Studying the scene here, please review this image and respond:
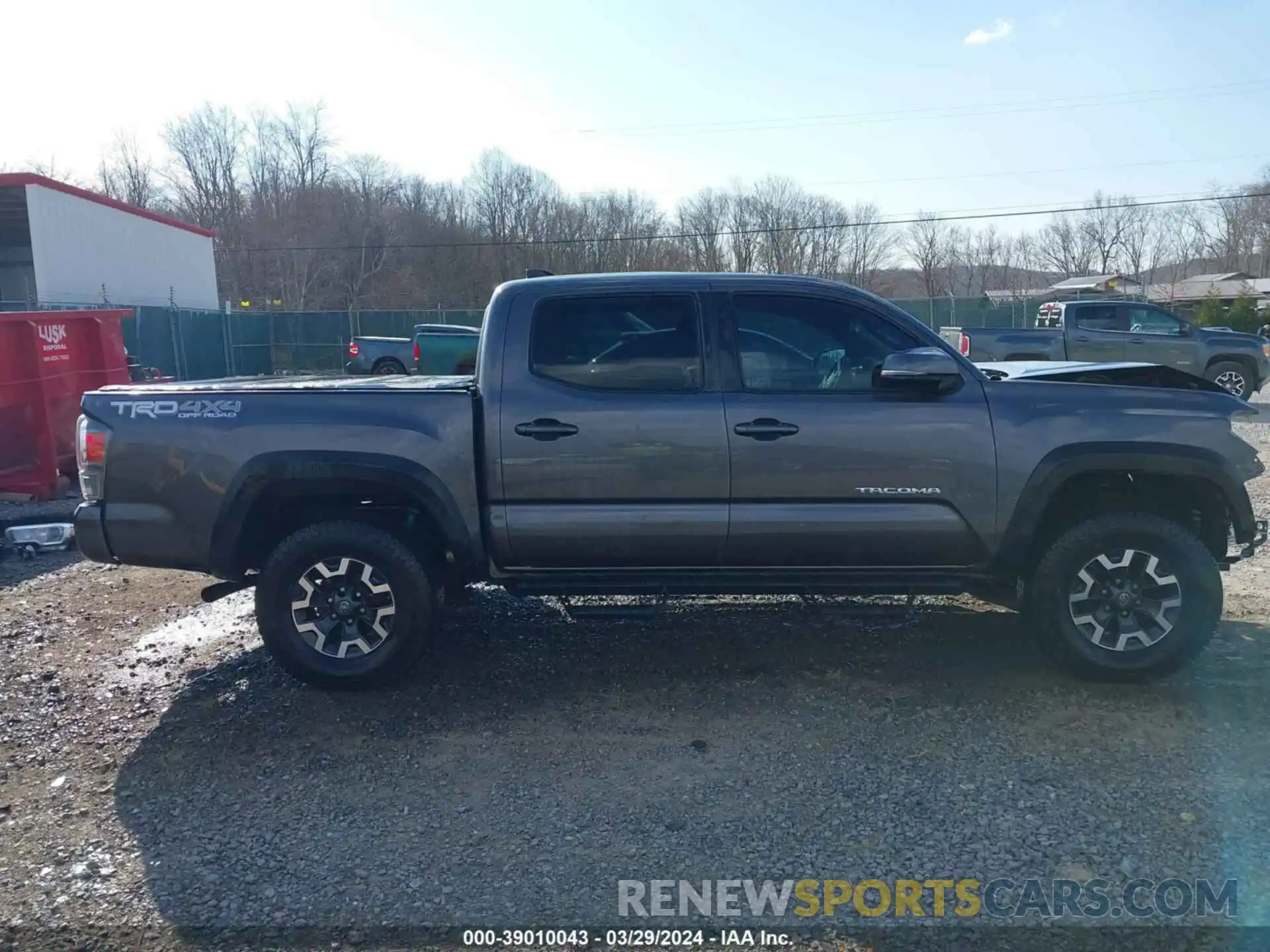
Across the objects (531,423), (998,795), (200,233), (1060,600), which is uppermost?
(200,233)

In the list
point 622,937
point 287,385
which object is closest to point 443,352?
point 287,385

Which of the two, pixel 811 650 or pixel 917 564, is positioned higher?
pixel 917 564

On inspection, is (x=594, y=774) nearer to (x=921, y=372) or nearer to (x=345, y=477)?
(x=345, y=477)

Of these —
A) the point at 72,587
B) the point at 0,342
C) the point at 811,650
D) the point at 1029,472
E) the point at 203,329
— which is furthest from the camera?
the point at 203,329

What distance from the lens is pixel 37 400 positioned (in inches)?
391

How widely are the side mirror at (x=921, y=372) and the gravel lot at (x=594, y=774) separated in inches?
44.3

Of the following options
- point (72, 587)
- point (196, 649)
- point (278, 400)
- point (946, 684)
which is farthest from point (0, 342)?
point (946, 684)

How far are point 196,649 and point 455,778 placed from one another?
7.62 feet

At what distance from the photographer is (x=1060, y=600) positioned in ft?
15.1

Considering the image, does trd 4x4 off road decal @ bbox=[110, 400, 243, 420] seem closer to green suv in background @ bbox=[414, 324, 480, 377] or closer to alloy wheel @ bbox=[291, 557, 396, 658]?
alloy wheel @ bbox=[291, 557, 396, 658]

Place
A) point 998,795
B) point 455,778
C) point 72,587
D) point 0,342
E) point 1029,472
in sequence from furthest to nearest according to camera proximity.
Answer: point 0,342
point 72,587
point 1029,472
point 455,778
point 998,795

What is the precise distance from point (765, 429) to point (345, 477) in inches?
77.3

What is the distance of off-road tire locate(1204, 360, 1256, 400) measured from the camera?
54.4 ft

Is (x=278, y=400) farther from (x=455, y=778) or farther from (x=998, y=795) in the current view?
(x=998, y=795)
